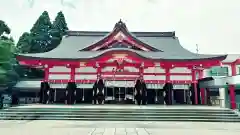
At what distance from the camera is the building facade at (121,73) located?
18391 mm

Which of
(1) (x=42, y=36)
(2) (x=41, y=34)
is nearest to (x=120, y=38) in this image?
(1) (x=42, y=36)

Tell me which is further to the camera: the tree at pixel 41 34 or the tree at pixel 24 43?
the tree at pixel 41 34

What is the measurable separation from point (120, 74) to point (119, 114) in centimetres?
663

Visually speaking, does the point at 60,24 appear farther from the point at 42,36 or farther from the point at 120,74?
the point at 120,74

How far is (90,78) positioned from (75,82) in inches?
55.8

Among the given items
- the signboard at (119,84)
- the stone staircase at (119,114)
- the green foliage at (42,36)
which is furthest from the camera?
the green foliage at (42,36)

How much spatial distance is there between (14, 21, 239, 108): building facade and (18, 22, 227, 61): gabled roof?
9cm

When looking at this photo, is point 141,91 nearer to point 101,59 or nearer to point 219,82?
point 101,59

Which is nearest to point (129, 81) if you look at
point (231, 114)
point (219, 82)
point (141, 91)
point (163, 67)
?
point (141, 91)

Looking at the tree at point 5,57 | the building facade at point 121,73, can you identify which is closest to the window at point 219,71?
the building facade at point 121,73

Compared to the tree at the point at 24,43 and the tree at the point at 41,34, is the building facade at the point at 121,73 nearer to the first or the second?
the tree at the point at 24,43

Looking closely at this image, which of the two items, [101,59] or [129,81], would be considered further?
[129,81]

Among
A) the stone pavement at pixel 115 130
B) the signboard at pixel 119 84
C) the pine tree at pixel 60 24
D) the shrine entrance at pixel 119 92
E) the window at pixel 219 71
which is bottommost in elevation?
the stone pavement at pixel 115 130

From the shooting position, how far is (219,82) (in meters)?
18.0
